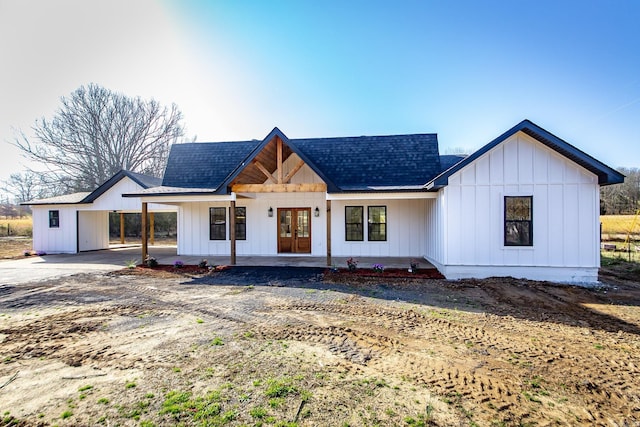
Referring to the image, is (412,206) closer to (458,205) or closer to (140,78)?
(458,205)

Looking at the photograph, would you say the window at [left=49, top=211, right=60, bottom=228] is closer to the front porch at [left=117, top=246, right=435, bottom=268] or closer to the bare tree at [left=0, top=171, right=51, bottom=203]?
the front porch at [left=117, top=246, right=435, bottom=268]

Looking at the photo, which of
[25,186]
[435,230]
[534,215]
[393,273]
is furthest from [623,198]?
[25,186]

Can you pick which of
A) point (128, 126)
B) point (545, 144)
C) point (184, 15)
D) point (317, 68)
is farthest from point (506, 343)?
point (128, 126)

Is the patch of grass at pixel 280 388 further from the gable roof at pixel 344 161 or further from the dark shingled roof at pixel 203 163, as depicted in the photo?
the dark shingled roof at pixel 203 163

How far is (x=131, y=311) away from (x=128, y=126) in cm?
2845

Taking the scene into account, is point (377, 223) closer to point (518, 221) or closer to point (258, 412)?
point (518, 221)

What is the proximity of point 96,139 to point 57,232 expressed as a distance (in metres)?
14.4

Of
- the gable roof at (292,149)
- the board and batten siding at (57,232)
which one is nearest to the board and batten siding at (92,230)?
the board and batten siding at (57,232)

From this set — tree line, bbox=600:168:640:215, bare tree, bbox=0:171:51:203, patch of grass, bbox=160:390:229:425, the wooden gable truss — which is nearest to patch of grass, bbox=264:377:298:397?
patch of grass, bbox=160:390:229:425

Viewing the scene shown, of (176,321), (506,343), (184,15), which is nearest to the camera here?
(506,343)

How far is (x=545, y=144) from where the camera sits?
862cm

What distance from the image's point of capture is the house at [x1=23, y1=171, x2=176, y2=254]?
15.7m

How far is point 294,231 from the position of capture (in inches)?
552

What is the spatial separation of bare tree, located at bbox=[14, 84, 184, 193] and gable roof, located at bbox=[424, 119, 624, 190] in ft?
95.8
